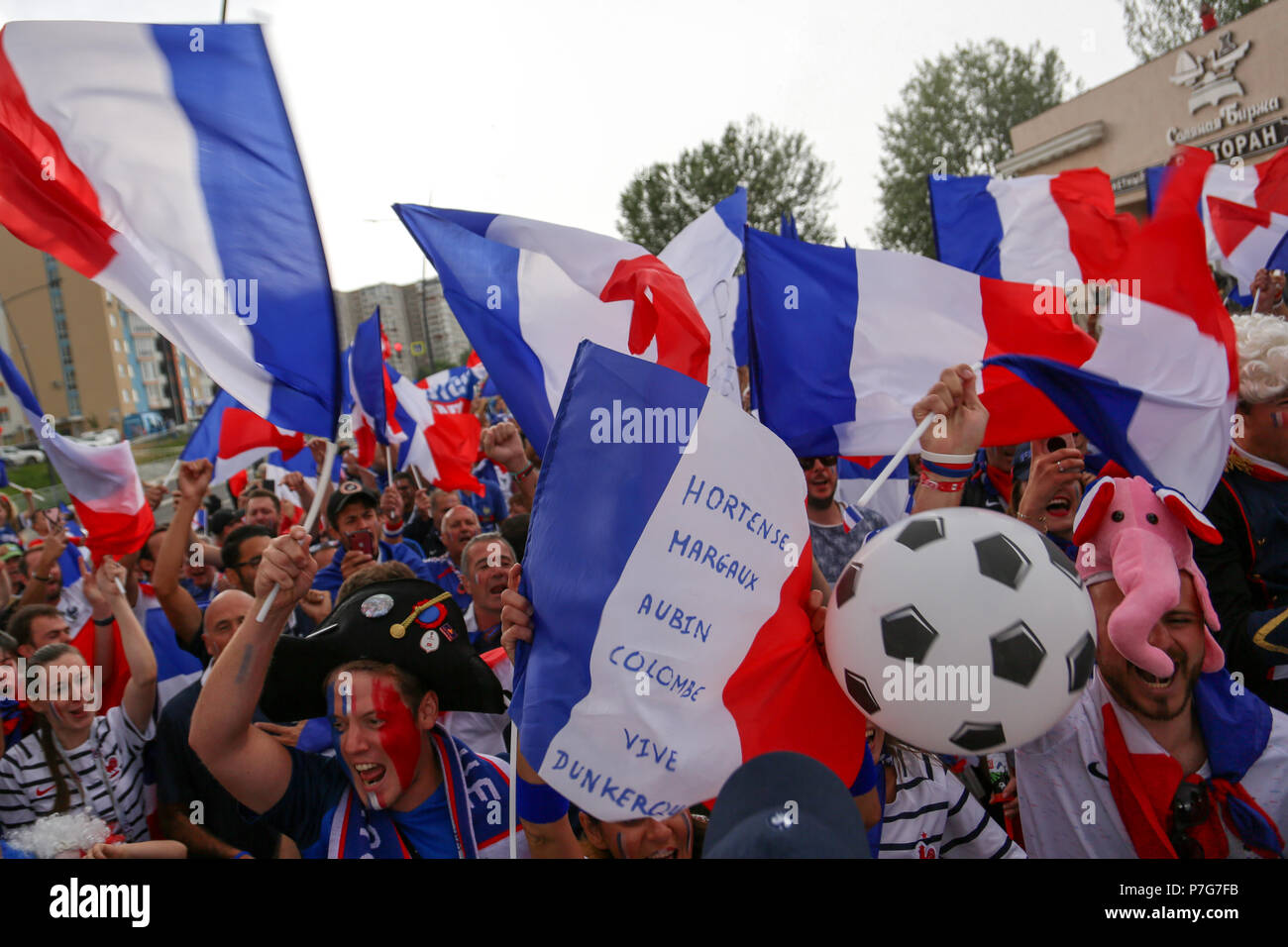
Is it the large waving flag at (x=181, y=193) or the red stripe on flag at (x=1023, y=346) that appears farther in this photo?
the red stripe on flag at (x=1023, y=346)

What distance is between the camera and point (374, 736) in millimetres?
2418

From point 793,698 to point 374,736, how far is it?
1.14 metres

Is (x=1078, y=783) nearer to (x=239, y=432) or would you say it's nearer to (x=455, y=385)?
(x=239, y=432)

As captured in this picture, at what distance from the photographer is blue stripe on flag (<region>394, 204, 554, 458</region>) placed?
337 cm

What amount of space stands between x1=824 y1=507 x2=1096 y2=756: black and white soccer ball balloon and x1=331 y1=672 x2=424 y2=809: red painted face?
1.27m

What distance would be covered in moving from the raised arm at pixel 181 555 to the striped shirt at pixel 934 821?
122 inches

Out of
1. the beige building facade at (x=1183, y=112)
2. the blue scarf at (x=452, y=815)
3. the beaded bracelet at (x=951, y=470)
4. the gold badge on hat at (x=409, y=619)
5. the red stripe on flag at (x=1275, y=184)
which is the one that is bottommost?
the blue scarf at (x=452, y=815)

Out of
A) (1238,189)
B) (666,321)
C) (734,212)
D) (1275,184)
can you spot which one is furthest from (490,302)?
(1238,189)

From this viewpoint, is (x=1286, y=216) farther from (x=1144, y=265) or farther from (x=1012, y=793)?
(x=1012, y=793)

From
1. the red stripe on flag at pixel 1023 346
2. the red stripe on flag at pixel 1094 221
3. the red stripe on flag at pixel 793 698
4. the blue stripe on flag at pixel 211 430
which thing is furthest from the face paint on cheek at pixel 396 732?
the red stripe on flag at pixel 1094 221

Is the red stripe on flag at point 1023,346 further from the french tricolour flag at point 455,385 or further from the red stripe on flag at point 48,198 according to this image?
the french tricolour flag at point 455,385

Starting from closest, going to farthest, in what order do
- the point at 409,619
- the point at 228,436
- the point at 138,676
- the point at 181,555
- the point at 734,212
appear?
the point at 409,619, the point at 138,676, the point at 181,555, the point at 734,212, the point at 228,436

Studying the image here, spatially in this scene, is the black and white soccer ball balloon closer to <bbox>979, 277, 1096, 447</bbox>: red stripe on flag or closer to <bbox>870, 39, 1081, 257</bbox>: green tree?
<bbox>979, 277, 1096, 447</bbox>: red stripe on flag

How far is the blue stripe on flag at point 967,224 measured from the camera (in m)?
5.69
